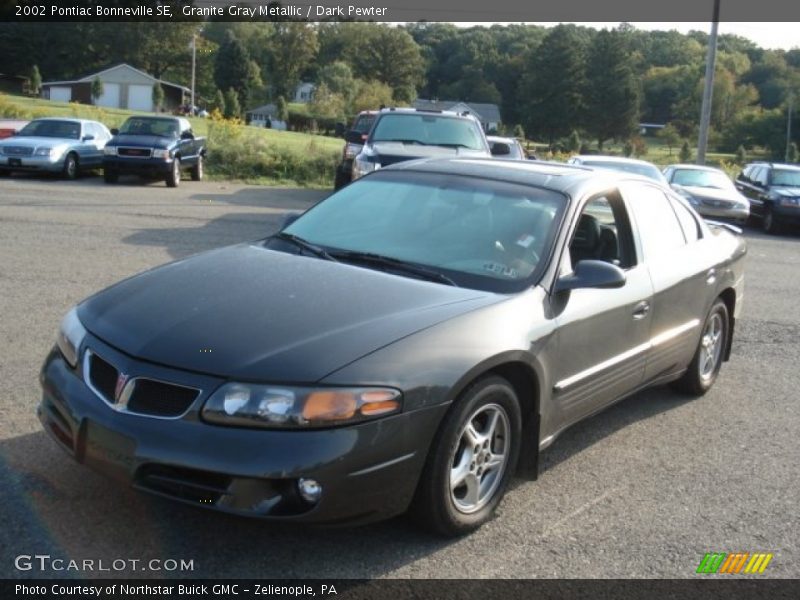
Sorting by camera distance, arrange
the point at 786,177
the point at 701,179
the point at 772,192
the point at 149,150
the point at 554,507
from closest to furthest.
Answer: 1. the point at 554,507
2. the point at 149,150
3. the point at 772,192
4. the point at 701,179
5. the point at 786,177

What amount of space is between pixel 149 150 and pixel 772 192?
45.4 feet

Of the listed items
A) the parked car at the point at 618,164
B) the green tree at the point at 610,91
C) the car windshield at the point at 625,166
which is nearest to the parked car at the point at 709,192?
the parked car at the point at 618,164

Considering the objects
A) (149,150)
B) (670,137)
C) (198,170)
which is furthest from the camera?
(670,137)

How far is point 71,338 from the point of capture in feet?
12.9

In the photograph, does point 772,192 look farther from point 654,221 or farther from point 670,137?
point 670,137

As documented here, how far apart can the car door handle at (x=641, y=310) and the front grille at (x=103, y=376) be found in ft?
9.30

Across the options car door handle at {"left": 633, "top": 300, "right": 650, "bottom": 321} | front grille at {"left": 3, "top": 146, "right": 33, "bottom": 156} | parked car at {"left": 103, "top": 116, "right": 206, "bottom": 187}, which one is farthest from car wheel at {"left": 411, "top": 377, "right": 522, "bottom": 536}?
front grille at {"left": 3, "top": 146, "right": 33, "bottom": 156}

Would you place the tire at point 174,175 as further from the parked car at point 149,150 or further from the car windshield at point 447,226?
the car windshield at point 447,226

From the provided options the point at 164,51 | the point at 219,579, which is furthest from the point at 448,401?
the point at 164,51

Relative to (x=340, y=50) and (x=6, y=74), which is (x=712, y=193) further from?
(x=340, y=50)

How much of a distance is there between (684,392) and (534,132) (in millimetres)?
98284

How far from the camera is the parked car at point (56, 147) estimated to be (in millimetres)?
19797

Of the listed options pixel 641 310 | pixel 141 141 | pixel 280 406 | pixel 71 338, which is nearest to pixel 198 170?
pixel 141 141

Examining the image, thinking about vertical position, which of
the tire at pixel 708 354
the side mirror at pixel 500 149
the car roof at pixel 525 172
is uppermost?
the car roof at pixel 525 172
